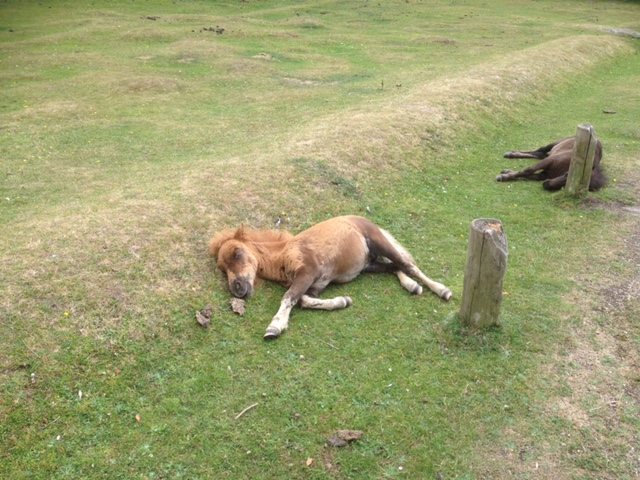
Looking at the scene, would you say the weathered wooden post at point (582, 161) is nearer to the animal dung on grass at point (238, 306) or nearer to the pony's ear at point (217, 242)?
the pony's ear at point (217, 242)

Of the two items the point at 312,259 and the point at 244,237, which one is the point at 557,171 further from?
the point at 244,237

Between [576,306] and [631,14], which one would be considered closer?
[576,306]

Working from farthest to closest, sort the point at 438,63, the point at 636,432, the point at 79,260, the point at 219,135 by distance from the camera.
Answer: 1. the point at 438,63
2. the point at 219,135
3. the point at 79,260
4. the point at 636,432

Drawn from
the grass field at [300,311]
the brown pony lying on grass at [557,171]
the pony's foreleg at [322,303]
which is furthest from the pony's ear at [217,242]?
the brown pony lying on grass at [557,171]

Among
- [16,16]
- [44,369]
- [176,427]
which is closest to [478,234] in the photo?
[176,427]

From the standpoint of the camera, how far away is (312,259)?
6273 mm

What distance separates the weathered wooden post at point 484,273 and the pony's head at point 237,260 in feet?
8.10

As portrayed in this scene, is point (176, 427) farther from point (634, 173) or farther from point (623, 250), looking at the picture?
point (634, 173)

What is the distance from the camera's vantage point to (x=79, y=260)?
6.16 meters

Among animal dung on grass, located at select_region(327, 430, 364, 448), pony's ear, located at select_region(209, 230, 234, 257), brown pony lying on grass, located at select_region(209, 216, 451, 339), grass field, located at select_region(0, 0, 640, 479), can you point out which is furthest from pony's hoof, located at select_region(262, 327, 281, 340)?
pony's ear, located at select_region(209, 230, 234, 257)

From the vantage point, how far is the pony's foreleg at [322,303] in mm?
6082

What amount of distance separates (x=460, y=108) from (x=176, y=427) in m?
11.1

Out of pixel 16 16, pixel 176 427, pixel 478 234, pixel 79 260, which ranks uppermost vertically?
pixel 16 16

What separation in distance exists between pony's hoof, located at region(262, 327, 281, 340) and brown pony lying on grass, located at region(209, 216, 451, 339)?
0.24 m
